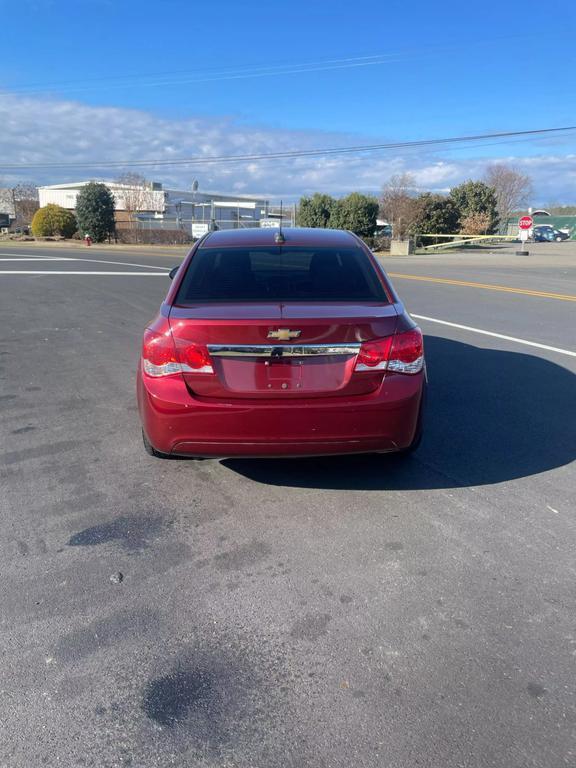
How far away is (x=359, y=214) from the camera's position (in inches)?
1526

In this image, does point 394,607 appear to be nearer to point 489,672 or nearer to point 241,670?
point 489,672

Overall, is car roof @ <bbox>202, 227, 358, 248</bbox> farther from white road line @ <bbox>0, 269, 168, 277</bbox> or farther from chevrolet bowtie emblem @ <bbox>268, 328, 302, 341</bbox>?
white road line @ <bbox>0, 269, 168, 277</bbox>

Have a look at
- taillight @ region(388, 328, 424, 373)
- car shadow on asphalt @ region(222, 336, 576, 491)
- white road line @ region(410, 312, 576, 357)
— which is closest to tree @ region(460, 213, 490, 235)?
white road line @ region(410, 312, 576, 357)

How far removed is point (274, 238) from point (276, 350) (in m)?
1.58

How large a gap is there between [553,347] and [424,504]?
555 centimetres

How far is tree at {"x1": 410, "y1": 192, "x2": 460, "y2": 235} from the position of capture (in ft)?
139

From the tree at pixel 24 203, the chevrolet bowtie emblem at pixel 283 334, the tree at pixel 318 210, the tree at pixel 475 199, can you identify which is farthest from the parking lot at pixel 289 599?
the tree at pixel 24 203

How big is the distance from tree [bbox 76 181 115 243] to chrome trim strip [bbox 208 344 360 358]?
43962 millimetres

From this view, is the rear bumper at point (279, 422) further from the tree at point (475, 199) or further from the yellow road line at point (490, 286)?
the tree at point (475, 199)

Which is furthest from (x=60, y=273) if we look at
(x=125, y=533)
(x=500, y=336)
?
(x=125, y=533)

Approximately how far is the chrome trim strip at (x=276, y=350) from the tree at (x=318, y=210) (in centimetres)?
3903

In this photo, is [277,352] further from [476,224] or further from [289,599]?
[476,224]

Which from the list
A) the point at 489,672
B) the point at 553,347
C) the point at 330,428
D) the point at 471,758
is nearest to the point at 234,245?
the point at 330,428

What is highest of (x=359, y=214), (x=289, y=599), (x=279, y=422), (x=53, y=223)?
(x=359, y=214)
